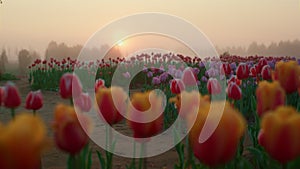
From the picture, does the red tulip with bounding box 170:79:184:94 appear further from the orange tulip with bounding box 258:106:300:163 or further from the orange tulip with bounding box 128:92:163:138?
the orange tulip with bounding box 258:106:300:163

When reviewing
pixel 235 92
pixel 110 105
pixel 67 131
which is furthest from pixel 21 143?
pixel 235 92

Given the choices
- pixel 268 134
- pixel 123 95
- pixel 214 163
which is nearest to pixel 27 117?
pixel 214 163

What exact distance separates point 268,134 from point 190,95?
83 centimetres

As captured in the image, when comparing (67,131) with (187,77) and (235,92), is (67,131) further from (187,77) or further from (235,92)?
(187,77)

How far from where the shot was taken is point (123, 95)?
7.91ft

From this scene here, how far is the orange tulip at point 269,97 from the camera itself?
222 centimetres

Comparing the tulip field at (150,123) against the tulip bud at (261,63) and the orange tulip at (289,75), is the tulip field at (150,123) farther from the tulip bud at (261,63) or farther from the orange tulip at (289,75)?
the tulip bud at (261,63)

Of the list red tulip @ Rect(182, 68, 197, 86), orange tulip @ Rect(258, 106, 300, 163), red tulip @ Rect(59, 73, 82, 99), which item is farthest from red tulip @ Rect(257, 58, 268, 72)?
orange tulip @ Rect(258, 106, 300, 163)

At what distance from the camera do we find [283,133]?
1.61 meters

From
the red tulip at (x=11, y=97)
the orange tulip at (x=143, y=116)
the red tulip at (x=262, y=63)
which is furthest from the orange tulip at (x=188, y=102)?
the red tulip at (x=262, y=63)

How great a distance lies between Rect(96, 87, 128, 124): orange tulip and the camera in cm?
233

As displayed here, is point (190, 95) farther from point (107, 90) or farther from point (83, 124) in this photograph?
point (83, 124)

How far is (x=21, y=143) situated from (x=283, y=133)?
97cm

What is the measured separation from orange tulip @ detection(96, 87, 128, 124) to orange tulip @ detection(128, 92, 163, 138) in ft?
0.58
